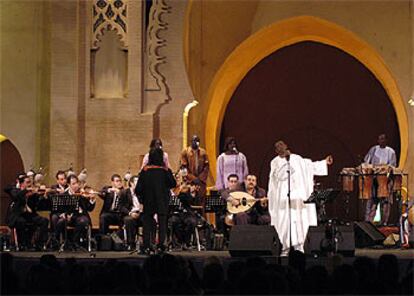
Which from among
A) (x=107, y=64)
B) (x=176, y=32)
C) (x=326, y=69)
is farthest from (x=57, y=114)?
(x=326, y=69)

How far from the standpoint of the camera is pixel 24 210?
1808cm

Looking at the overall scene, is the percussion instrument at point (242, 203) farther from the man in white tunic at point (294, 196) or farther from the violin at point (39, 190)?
the violin at point (39, 190)

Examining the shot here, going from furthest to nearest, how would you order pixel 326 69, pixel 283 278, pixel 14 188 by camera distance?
pixel 326 69 < pixel 14 188 < pixel 283 278

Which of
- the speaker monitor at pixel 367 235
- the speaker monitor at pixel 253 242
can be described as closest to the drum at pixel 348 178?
the speaker monitor at pixel 367 235

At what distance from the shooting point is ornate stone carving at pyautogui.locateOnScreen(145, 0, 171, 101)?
2058 cm

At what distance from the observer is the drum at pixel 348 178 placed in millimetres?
18500

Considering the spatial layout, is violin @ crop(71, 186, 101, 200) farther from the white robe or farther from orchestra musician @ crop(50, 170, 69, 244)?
the white robe

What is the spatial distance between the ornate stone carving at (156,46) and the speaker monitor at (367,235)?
5.16 meters

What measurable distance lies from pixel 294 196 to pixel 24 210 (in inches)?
202

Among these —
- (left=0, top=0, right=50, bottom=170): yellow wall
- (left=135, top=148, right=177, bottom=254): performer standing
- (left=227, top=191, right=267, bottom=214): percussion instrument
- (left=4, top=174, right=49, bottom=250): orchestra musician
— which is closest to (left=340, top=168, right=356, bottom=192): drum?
(left=227, top=191, right=267, bottom=214): percussion instrument

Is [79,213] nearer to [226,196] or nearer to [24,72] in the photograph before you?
[226,196]

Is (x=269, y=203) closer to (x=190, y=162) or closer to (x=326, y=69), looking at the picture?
(x=190, y=162)

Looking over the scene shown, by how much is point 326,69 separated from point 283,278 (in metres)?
15.6

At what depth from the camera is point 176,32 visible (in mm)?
20719
